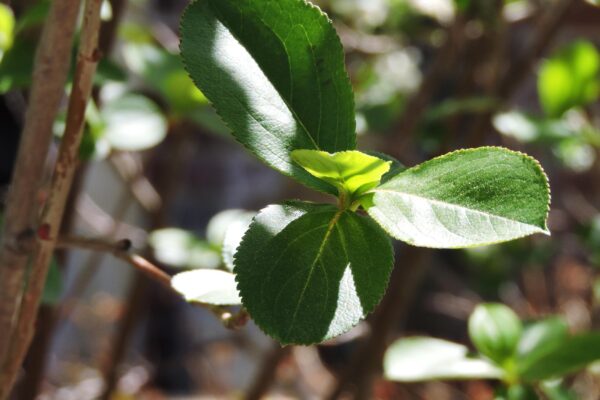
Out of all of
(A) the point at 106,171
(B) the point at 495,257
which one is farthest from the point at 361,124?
(A) the point at 106,171

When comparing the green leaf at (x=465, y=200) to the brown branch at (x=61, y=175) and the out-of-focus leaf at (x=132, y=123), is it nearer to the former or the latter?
the brown branch at (x=61, y=175)

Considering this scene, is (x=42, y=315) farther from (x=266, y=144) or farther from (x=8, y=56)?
(x=266, y=144)

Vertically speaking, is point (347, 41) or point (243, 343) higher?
point (347, 41)

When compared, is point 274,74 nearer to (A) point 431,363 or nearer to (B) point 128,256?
(B) point 128,256

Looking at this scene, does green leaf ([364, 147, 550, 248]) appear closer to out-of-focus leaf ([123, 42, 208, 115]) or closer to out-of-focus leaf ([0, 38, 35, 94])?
out-of-focus leaf ([0, 38, 35, 94])

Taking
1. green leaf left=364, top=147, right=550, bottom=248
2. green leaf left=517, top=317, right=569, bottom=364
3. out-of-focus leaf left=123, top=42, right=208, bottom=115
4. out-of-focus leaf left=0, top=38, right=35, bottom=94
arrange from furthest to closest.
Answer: out-of-focus leaf left=123, top=42, right=208, bottom=115 < green leaf left=517, top=317, right=569, bottom=364 < out-of-focus leaf left=0, top=38, right=35, bottom=94 < green leaf left=364, top=147, right=550, bottom=248

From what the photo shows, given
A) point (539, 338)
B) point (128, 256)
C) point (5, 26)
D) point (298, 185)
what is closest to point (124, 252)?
point (128, 256)

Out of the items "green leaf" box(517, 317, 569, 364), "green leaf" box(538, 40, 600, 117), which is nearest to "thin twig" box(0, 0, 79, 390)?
"green leaf" box(517, 317, 569, 364)
